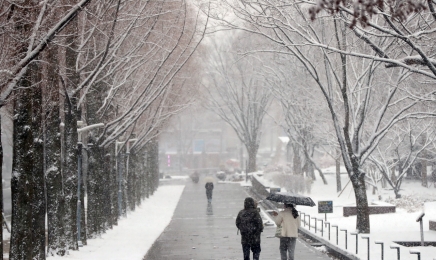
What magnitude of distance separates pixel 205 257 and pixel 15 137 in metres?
6.56

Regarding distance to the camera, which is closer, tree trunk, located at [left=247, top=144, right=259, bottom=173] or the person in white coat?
the person in white coat

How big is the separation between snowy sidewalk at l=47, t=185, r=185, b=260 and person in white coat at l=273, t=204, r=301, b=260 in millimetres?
4424

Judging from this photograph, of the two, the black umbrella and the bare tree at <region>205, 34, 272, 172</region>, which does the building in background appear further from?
the black umbrella

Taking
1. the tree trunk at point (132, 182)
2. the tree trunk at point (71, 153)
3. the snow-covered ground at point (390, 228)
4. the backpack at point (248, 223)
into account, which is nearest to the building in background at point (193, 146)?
the tree trunk at point (132, 182)

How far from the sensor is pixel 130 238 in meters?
24.2

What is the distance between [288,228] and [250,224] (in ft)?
2.69

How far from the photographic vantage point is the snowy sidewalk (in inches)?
760

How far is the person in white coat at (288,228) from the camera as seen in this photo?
51.6 ft

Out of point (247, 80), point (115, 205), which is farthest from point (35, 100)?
point (247, 80)

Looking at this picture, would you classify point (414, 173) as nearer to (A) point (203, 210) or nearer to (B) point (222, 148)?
(A) point (203, 210)

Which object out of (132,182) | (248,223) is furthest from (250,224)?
(132,182)

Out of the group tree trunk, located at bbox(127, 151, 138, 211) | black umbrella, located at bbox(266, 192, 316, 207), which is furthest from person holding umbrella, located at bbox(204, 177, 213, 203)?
black umbrella, located at bbox(266, 192, 316, 207)

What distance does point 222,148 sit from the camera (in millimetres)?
139750

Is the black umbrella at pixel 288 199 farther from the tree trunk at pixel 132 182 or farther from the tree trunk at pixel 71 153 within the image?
the tree trunk at pixel 132 182
